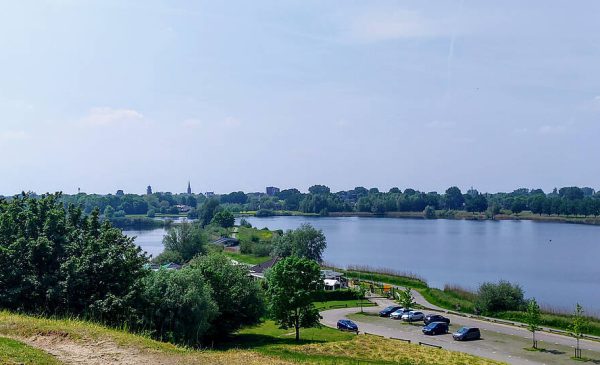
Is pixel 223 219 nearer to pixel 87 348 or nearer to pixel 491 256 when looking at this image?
pixel 491 256

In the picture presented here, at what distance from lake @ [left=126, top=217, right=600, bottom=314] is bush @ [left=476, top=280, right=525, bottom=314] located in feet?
31.0

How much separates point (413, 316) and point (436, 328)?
4793 mm

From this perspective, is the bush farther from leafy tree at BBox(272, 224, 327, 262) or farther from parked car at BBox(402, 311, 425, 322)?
leafy tree at BBox(272, 224, 327, 262)

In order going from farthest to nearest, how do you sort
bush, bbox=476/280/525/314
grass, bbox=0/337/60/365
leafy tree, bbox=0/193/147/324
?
bush, bbox=476/280/525/314, leafy tree, bbox=0/193/147/324, grass, bbox=0/337/60/365

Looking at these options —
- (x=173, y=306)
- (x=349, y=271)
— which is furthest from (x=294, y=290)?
(x=349, y=271)

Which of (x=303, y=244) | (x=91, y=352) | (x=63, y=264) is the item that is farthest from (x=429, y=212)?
(x=91, y=352)

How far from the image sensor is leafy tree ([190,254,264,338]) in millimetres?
32438

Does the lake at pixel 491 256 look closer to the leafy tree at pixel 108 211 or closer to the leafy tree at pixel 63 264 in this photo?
the leafy tree at pixel 108 211

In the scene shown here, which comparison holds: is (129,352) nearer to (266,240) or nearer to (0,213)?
(0,213)

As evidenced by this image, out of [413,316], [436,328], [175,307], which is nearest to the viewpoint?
[175,307]

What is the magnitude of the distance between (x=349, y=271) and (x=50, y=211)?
154 ft

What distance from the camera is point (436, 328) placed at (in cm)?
3522

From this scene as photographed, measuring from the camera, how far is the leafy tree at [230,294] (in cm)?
3244

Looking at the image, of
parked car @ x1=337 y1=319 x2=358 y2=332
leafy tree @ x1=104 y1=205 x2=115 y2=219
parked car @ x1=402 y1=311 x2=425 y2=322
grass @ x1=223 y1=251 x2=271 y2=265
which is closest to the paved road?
parked car @ x1=402 y1=311 x2=425 y2=322
